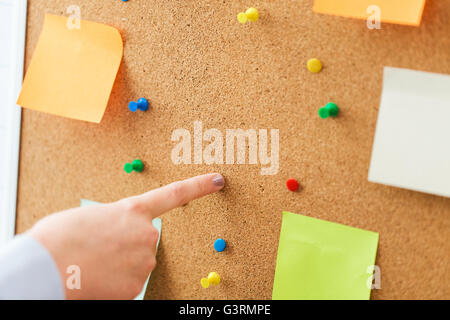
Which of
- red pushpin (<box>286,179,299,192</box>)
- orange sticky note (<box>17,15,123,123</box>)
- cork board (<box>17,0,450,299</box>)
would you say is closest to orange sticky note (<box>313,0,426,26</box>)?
cork board (<box>17,0,450,299</box>)

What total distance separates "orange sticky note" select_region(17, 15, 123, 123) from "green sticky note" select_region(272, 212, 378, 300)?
1.01ft

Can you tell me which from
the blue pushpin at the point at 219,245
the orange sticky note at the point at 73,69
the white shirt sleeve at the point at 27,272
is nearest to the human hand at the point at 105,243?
the white shirt sleeve at the point at 27,272

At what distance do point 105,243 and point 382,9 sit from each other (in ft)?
1.13

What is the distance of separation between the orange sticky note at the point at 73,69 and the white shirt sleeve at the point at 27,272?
0.25 metres

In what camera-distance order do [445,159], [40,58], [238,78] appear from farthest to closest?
[40,58] → [238,78] → [445,159]

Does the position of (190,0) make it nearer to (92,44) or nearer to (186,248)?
(92,44)

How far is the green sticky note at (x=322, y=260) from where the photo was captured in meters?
0.43

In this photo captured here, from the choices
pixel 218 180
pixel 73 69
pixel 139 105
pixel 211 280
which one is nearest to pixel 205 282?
pixel 211 280

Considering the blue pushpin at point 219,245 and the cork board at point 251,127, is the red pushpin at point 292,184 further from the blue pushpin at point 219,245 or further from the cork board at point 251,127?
the blue pushpin at point 219,245

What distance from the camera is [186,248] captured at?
54cm

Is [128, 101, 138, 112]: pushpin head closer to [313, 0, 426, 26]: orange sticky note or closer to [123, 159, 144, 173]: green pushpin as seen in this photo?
[123, 159, 144, 173]: green pushpin

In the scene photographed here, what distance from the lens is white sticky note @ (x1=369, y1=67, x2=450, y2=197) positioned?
→ 0.38 m

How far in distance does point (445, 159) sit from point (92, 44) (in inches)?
18.1
